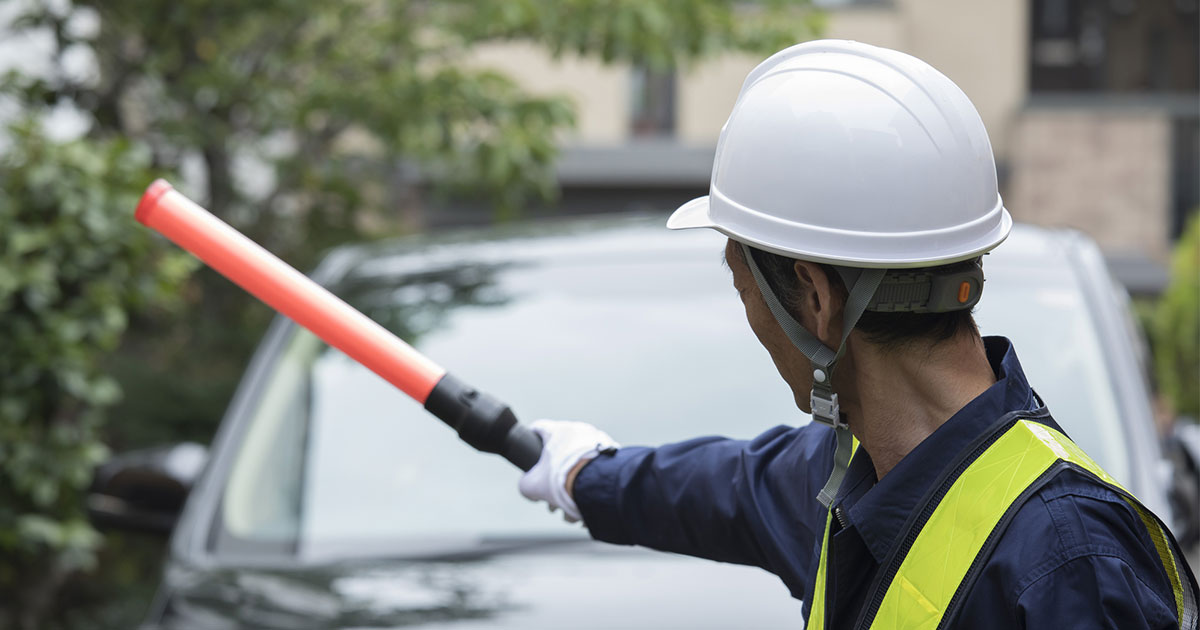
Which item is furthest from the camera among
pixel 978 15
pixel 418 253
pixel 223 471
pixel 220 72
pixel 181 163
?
pixel 978 15

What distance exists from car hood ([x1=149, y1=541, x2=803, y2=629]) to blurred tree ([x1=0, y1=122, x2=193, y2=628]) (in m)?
1.56

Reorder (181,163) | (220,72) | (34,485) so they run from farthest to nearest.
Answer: (181,163) → (220,72) → (34,485)

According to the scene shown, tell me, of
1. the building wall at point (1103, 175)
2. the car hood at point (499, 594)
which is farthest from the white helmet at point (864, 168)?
the building wall at point (1103, 175)

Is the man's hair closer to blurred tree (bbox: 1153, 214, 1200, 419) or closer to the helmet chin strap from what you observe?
the helmet chin strap

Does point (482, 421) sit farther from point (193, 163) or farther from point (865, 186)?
point (193, 163)

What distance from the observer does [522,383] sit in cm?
285

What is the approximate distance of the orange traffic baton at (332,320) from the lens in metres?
1.86

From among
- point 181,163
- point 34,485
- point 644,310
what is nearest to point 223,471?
point 644,310

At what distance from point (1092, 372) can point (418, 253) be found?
5.40 feet

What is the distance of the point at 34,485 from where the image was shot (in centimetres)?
395

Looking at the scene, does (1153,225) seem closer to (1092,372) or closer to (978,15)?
(978,15)

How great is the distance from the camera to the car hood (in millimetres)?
2131

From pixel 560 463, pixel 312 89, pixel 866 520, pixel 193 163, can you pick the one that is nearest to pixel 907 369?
pixel 866 520

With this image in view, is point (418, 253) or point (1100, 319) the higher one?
point (418, 253)
